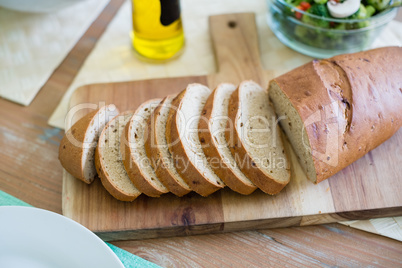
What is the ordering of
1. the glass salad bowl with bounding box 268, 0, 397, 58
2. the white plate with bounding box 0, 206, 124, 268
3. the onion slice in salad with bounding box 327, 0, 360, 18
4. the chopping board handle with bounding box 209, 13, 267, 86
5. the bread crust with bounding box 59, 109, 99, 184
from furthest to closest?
the chopping board handle with bounding box 209, 13, 267, 86
the glass salad bowl with bounding box 268, 0, 397, 58
the onion slice in salad with bounding box 327, 0, 360, 18
the bread crust with bounding box 59, 109, 99, 184
the white plate with bounding box 0, 206, 124, 268

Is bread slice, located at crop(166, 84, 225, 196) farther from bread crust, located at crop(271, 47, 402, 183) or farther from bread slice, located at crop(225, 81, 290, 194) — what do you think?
bread crust, located at crop(271, 47, 402, 183)

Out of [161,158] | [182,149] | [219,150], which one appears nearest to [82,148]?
[161,158]

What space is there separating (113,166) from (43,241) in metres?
0.56

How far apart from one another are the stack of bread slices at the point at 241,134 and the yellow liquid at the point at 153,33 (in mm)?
687

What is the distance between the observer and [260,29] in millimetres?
3531

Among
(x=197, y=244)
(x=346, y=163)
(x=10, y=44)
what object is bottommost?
(x=197, y=244)

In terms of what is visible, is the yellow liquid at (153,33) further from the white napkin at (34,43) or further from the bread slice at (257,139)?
the bread slice at (257,139)

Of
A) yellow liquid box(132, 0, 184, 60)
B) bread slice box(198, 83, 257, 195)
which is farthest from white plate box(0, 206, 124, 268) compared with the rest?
yellow liquid box(132, 0, 184, 60)

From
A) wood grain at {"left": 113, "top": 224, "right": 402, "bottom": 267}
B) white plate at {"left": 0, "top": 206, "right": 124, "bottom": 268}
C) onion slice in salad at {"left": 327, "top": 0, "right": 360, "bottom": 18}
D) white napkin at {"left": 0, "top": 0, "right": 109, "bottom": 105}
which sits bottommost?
wood grain at {"left": 113, "top": 224, "right": 402, "bottom": 267}

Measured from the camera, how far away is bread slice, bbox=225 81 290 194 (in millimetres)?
2389

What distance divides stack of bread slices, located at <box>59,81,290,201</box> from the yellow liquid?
2.26ft

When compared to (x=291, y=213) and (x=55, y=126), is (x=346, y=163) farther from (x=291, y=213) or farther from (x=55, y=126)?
(x=55, y=126)

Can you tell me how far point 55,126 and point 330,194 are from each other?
1868mm

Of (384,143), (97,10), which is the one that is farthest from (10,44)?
(384,143)
